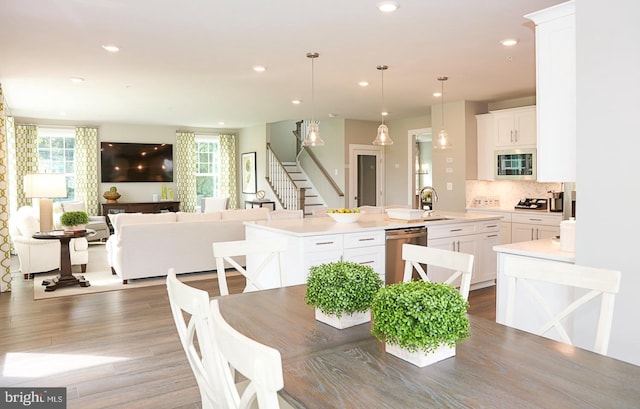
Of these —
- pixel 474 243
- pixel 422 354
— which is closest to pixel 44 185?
pixel 474 243

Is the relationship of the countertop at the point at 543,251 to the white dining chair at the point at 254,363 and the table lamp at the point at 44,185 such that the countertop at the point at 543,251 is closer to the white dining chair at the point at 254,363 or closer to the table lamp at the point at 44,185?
the white dining chair at the point at 254,363

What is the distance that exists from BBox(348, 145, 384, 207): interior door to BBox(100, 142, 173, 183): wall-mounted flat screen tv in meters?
4.75

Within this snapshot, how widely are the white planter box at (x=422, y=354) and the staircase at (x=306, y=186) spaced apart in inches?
358

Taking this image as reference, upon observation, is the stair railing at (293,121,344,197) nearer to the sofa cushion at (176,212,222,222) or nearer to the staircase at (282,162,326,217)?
the staircase at (282,162,326,217)

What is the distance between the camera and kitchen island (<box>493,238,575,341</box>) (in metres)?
2.71

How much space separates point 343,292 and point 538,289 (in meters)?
1.79

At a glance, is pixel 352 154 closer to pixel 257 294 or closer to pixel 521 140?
pixel 521 140

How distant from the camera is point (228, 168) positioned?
40.2 ft

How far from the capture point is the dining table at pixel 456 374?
1.17 meters

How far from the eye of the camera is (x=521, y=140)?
7039mm

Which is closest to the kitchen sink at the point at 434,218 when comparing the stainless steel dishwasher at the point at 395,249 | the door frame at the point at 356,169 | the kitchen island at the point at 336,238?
the kitchen island at the point at 336,238

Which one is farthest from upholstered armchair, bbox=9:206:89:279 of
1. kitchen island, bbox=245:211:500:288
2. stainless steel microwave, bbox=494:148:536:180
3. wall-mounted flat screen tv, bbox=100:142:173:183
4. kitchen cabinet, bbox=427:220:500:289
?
stainless steel microwave, bbox=494:148:536:180

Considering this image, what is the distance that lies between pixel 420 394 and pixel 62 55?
517cm

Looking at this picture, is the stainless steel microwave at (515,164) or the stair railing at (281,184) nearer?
the stainless steel microwave at (515,164)
